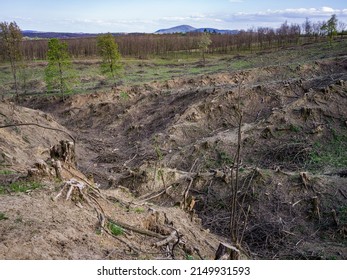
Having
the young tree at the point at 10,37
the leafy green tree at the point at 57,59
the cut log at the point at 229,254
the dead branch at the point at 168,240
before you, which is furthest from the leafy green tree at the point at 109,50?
the cut log at the point at 229,254

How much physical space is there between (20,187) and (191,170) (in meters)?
7.52

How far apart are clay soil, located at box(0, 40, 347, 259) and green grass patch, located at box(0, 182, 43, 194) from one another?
12 cm

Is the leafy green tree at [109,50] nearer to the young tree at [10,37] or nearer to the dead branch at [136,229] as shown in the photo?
the young tree at [10,37]

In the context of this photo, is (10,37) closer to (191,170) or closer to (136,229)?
(191,170)

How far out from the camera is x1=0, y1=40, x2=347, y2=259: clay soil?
18.3 feet

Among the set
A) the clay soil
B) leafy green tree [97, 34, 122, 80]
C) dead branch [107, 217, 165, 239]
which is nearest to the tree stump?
the clay soil

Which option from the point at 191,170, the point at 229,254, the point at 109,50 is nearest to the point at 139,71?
the point at 109,50

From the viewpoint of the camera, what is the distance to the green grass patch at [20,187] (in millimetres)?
6344

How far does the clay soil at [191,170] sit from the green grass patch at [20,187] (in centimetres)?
12

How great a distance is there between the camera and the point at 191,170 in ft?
42.8

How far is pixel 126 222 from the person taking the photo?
6434 millimetres

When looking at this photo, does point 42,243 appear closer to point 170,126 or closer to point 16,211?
point 16,211

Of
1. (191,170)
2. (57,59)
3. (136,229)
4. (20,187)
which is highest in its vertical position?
(57,59)

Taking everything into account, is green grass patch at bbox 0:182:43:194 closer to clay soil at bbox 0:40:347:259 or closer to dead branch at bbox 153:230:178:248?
clay soil at bbox 0:40:347:259
